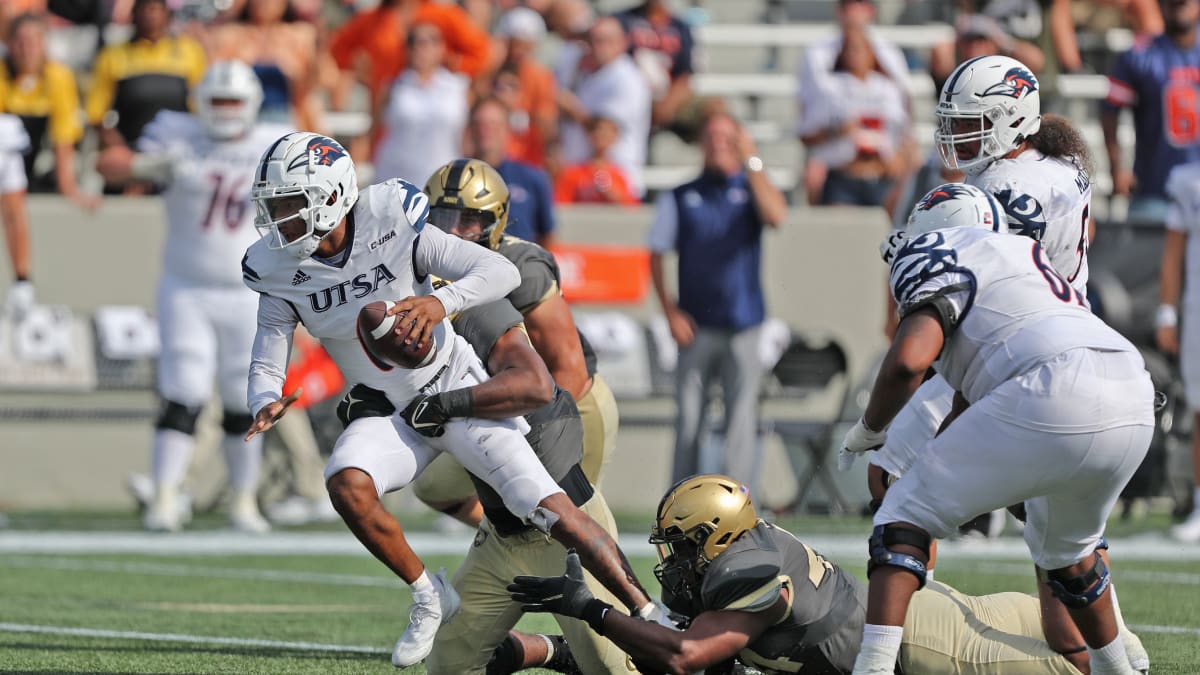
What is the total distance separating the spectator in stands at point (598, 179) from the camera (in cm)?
1235

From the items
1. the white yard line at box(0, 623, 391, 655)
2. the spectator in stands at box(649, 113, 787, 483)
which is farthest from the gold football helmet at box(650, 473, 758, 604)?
the spectator in stands at box(649, 113, 787, 483)

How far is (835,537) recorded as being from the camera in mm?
9789

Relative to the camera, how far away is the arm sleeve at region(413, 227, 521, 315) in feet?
17.4

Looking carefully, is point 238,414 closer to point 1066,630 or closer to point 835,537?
point 835,537

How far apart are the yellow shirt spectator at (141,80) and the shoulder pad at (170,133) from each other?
4.88 ft

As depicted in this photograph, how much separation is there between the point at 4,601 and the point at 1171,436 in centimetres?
664

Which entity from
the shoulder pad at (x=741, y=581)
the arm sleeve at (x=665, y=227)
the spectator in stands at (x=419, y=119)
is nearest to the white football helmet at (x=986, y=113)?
the shoulder pad at (x=741, y=581)

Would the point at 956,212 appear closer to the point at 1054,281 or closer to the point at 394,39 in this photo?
the point at 1054,281

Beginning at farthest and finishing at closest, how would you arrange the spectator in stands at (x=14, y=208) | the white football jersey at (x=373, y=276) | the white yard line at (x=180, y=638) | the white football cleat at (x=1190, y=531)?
the spectator in stands at (x=14, y=208)
the white football cleat at (x=1190, y=531)
the white yard line at (x=180, y=638)
the white football jersey at (x=373, y=276)

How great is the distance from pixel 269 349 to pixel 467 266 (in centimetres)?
65

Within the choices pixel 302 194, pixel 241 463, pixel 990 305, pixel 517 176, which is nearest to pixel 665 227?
pixel 517 176

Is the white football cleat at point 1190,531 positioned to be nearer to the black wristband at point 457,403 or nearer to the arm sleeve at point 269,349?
the black wristband at point 457,403

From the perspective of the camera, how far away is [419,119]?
38.4 ft

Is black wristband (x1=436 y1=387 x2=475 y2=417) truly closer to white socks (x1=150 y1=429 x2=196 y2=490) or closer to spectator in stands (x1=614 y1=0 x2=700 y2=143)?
white socks (x1=150 y1=429 x2=196 y2=490)
